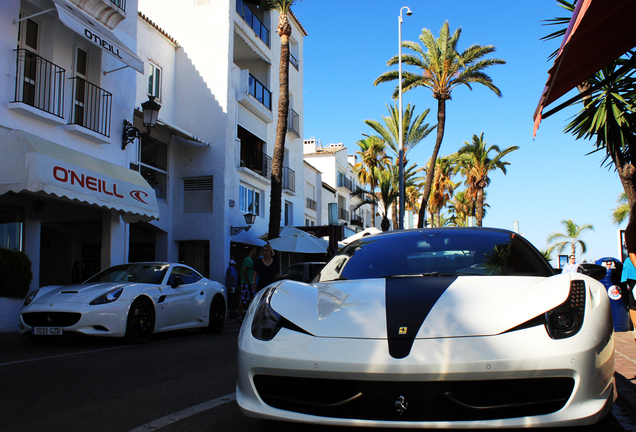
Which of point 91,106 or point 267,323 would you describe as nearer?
point 267,323

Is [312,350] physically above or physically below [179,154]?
below

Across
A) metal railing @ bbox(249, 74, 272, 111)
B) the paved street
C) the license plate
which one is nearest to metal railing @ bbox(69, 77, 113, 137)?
the license plate

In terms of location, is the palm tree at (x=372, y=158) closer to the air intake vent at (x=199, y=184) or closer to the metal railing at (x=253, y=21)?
the metal railing at (x=253, y=21)

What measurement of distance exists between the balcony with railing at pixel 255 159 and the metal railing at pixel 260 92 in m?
2.28

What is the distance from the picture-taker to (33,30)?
1216 centimetres

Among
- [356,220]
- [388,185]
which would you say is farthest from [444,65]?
[356,220]

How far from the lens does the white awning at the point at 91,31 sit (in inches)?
441

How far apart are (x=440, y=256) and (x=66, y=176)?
30.1 ft

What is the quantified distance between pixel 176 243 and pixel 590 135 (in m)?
17.1

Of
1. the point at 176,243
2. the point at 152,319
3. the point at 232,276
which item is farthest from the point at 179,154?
the point at 152,319

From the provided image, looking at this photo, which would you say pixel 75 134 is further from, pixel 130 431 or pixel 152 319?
pixel 130 431

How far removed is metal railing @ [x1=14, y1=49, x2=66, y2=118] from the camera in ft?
36.9

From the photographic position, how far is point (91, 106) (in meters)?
13.4

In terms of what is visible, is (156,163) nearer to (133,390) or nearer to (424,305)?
(133,390)
